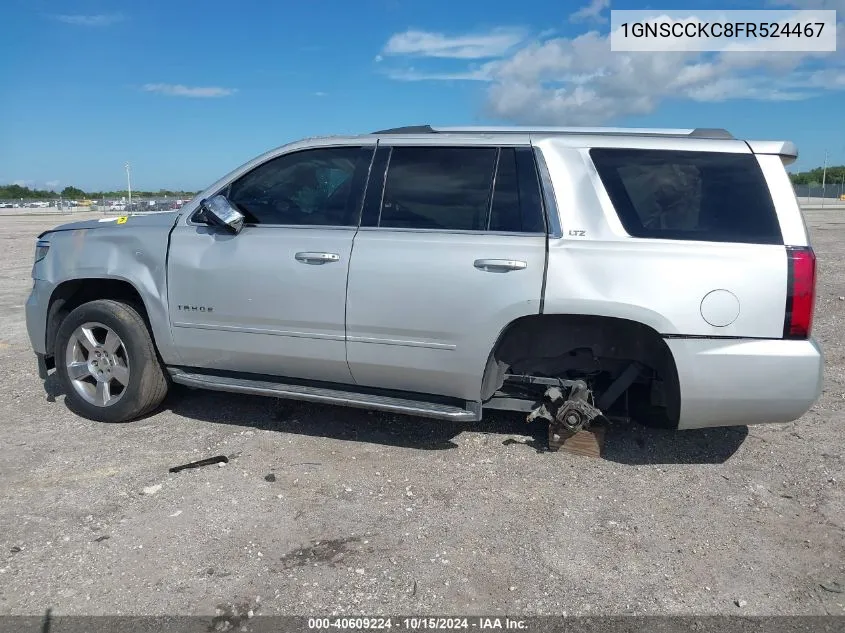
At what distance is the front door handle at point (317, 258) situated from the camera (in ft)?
13.7

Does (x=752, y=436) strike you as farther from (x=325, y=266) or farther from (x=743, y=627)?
(x=325, y=266)

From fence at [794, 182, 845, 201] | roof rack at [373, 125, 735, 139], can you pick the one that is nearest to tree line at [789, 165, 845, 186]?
fence at [794, 182, 845, 201]

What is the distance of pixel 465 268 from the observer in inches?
154

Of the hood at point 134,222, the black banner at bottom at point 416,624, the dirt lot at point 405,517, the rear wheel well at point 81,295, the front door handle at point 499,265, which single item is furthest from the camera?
the rear wheel well at point 81,295

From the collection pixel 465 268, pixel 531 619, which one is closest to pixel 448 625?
pixel 531 619

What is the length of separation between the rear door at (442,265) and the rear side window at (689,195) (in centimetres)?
47

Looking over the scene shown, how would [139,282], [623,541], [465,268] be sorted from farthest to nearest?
[139,282] < [465,268] < [623,541]

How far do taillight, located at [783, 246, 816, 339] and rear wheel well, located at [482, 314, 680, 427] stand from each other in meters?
0.65

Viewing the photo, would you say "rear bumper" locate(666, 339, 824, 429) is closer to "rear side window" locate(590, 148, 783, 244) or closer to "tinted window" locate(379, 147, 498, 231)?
"rear side window" locate(590, 148, 783, 244)

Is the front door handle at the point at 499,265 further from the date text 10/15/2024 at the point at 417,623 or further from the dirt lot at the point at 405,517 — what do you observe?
the date text 10/15/2024 at the point at 417,623

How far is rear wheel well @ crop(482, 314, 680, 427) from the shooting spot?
3.98m

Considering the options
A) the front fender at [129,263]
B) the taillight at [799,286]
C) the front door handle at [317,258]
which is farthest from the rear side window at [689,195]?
the front fender at [129,263]

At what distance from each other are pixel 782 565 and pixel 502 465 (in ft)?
5.21

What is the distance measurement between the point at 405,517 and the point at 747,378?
1.94 meters
